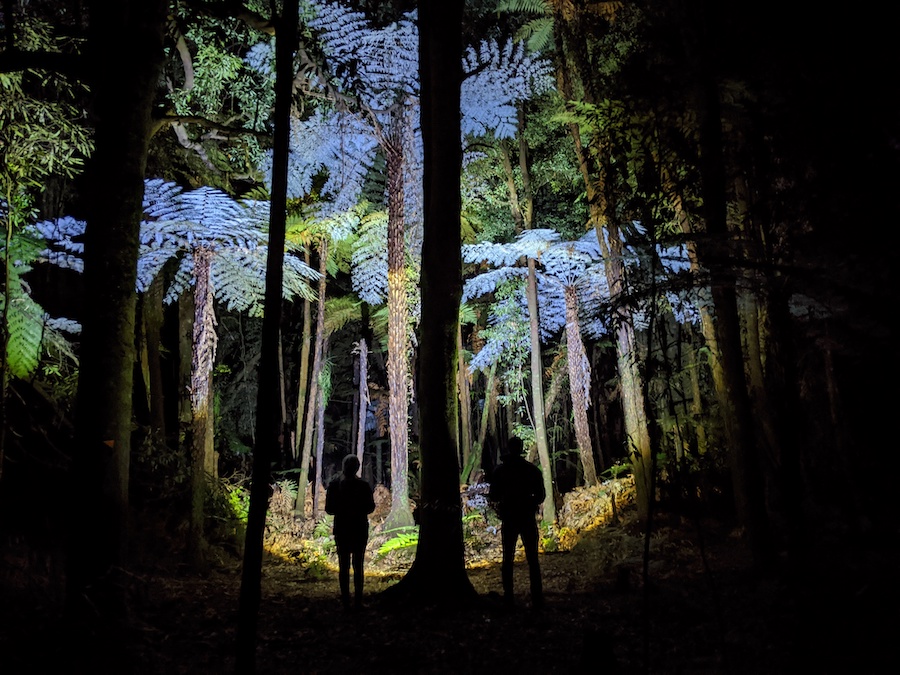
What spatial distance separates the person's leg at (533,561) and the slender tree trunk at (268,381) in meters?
2.99

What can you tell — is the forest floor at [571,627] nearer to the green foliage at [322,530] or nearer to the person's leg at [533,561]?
the person's leg at [533,561]

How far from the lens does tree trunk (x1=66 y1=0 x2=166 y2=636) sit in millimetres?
4453

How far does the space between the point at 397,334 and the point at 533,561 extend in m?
6.63

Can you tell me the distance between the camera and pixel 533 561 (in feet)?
19.2

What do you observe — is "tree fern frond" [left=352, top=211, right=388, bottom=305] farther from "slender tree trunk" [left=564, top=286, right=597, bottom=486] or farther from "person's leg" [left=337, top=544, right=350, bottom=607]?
"person's leg" [left=337, top=544, right=350, bottom=607]

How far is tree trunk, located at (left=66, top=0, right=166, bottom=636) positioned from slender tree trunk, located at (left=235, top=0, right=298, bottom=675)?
59.0 inches

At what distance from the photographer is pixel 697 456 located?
1046cm

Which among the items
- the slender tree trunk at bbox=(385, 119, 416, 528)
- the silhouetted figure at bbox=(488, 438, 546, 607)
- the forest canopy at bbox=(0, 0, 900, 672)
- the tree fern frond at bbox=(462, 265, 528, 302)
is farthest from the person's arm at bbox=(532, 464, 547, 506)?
the tree fern frond at bbox=(462, 265, 528, 302)

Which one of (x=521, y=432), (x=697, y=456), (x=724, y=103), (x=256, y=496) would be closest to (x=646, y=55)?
(x=724, y=103)

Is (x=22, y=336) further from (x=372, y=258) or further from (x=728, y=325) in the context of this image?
(x=372, y=258)

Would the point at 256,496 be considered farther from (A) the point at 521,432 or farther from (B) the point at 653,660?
(A) the point at 521,432

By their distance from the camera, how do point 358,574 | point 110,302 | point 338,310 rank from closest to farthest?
point 110,302 → point 358,574 → point 338,310

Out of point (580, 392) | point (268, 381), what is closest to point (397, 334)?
point (580, 392)

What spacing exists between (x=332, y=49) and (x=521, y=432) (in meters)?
13.4
